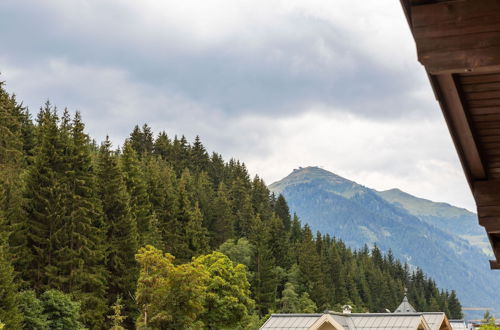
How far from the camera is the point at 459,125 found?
5.07 meters

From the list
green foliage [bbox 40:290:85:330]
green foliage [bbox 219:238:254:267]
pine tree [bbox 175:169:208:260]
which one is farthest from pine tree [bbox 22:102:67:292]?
green foliage [bbox 219:238:254:267]

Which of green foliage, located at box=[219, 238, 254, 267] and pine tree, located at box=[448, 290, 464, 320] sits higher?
green foliage, located at box=[219, 238, 254, 267]

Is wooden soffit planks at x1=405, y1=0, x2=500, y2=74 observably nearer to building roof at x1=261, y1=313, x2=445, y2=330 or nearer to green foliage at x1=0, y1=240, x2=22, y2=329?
building roof at x1=261, y1=313, x2=445, y2=330

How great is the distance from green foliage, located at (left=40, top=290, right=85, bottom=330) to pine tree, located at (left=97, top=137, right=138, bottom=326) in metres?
8.77

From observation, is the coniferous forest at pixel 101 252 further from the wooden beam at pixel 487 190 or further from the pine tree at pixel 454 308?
the pine tree at pixel 454 308

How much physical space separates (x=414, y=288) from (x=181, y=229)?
271 ft

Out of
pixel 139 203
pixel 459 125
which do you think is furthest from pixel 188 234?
pixel 459 125

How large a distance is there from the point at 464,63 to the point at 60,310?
39852mm

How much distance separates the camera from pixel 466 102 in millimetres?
4891

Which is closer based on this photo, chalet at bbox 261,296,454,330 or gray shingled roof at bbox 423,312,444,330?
chalet at bbox 261,296,454,330

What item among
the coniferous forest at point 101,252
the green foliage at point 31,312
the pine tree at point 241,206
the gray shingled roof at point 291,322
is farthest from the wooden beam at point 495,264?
the pine tree at point 241,206

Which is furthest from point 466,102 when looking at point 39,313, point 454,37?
point 39,313

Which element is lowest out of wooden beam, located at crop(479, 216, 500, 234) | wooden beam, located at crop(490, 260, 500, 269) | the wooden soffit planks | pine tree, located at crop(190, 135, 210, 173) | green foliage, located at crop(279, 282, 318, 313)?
green foliage, located at crop(279, 282, 318, 313)

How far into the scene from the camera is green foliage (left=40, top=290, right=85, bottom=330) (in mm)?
39281
